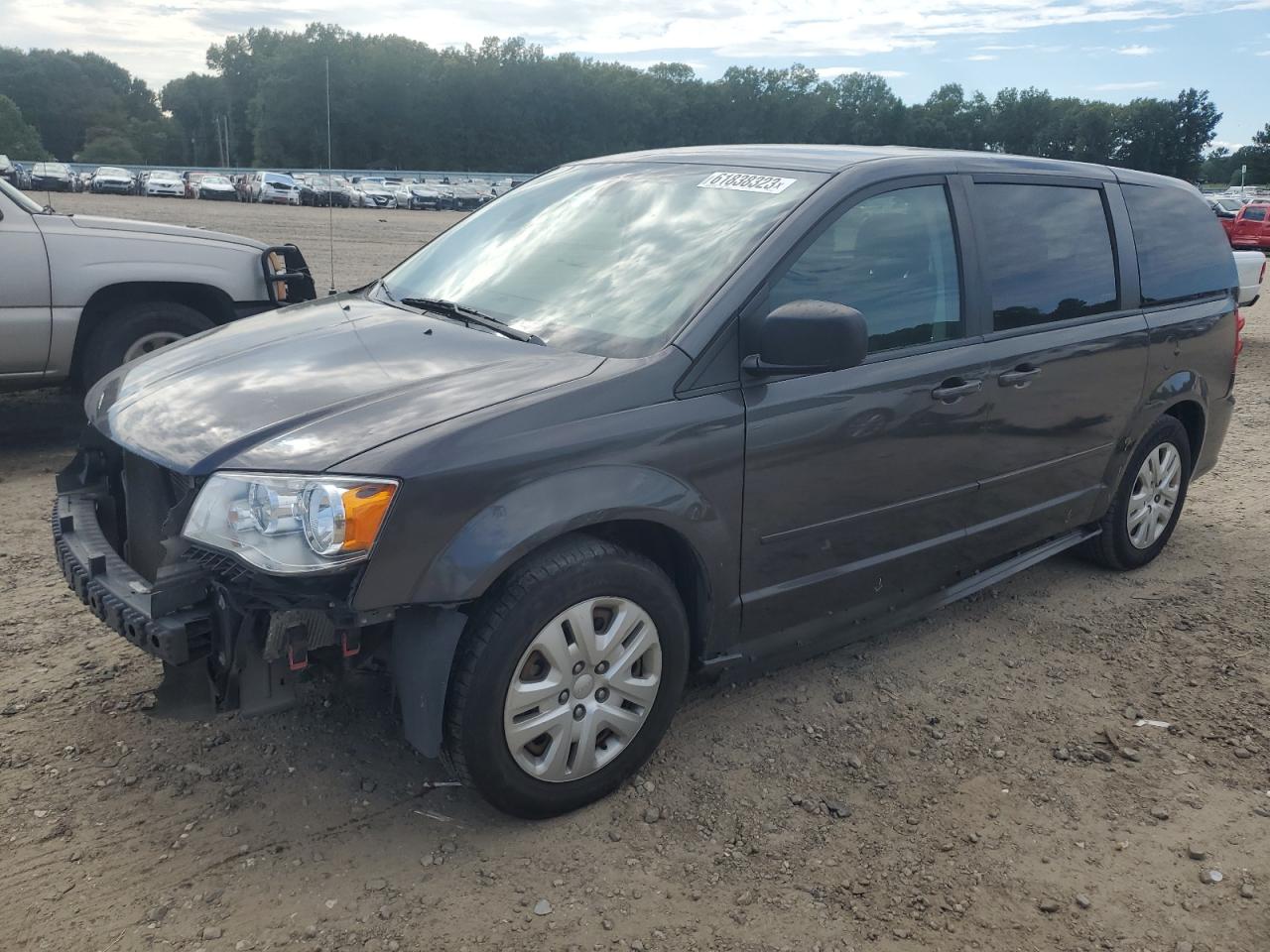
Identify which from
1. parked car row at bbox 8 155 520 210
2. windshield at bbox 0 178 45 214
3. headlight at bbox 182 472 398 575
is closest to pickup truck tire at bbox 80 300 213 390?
windshield at bbox 0 178 45 214

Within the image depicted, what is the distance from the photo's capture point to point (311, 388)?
9.61 ft

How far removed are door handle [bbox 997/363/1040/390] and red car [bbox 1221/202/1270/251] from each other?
91.4 ft

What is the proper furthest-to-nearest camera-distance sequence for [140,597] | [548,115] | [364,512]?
[548,115]
[140,597]
[364,512]

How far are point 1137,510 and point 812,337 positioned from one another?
2.80 meters

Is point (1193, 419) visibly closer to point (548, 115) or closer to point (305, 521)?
point (305, 521)

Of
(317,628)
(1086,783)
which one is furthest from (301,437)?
(1086,783)

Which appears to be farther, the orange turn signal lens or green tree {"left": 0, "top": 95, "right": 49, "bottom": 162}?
green tree {"left": 0, "top": 95, "right": 49, "bottom": 162}

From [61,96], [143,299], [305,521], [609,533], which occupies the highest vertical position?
[61,96]

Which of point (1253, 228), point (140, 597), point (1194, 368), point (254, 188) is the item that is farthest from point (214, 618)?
point (254, 188)

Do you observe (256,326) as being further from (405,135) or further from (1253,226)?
(405,135)

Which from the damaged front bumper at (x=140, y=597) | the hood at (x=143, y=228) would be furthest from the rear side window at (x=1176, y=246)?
the hood at (x=143, y=228)

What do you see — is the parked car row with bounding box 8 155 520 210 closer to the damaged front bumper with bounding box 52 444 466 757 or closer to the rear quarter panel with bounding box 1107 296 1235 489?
the rear quarter panel with bounding box 1107 296 1235 489

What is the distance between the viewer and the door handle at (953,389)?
3609 millimetres

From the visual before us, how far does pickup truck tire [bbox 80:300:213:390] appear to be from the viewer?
20.0 ft
